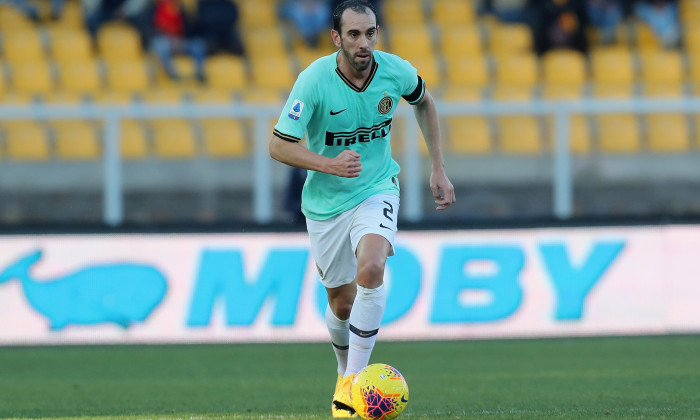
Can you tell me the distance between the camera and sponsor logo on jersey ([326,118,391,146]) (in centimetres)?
613

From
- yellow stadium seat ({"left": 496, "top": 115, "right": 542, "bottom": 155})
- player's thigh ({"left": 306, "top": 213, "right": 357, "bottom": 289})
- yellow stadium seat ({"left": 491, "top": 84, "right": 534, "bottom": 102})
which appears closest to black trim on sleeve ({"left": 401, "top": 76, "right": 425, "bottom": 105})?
player's thigh ({"left": 306, "top": 213, "right": 357, "bottom": 289})

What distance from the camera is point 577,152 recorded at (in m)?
11.3

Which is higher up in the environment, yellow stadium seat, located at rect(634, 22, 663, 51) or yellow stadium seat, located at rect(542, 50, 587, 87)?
yellow stadium seat, located at rect(634, 22, 663, 51)

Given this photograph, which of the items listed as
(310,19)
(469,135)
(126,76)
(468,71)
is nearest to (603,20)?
(468,71)

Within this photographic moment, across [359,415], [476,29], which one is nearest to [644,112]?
[476,29]

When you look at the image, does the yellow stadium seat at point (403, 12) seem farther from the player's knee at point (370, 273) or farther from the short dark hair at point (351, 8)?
the player's knee at point (370, 273)

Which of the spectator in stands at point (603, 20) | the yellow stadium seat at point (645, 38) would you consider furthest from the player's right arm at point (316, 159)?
the yellow stadium seat at point (645, 38)

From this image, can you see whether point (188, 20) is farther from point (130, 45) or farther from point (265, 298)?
point (265, 298)

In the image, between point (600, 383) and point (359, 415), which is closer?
point (359, 415)

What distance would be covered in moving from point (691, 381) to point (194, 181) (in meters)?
5.21

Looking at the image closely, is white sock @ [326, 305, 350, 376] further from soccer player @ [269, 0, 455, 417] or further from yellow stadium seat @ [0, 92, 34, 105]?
yellow stadium seat @ [0, 92, 34, 105]

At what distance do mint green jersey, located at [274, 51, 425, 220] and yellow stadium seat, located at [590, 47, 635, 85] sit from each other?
9.21 metres

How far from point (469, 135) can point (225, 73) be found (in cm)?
474

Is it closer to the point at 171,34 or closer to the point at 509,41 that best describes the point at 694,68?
the point at 509,41
